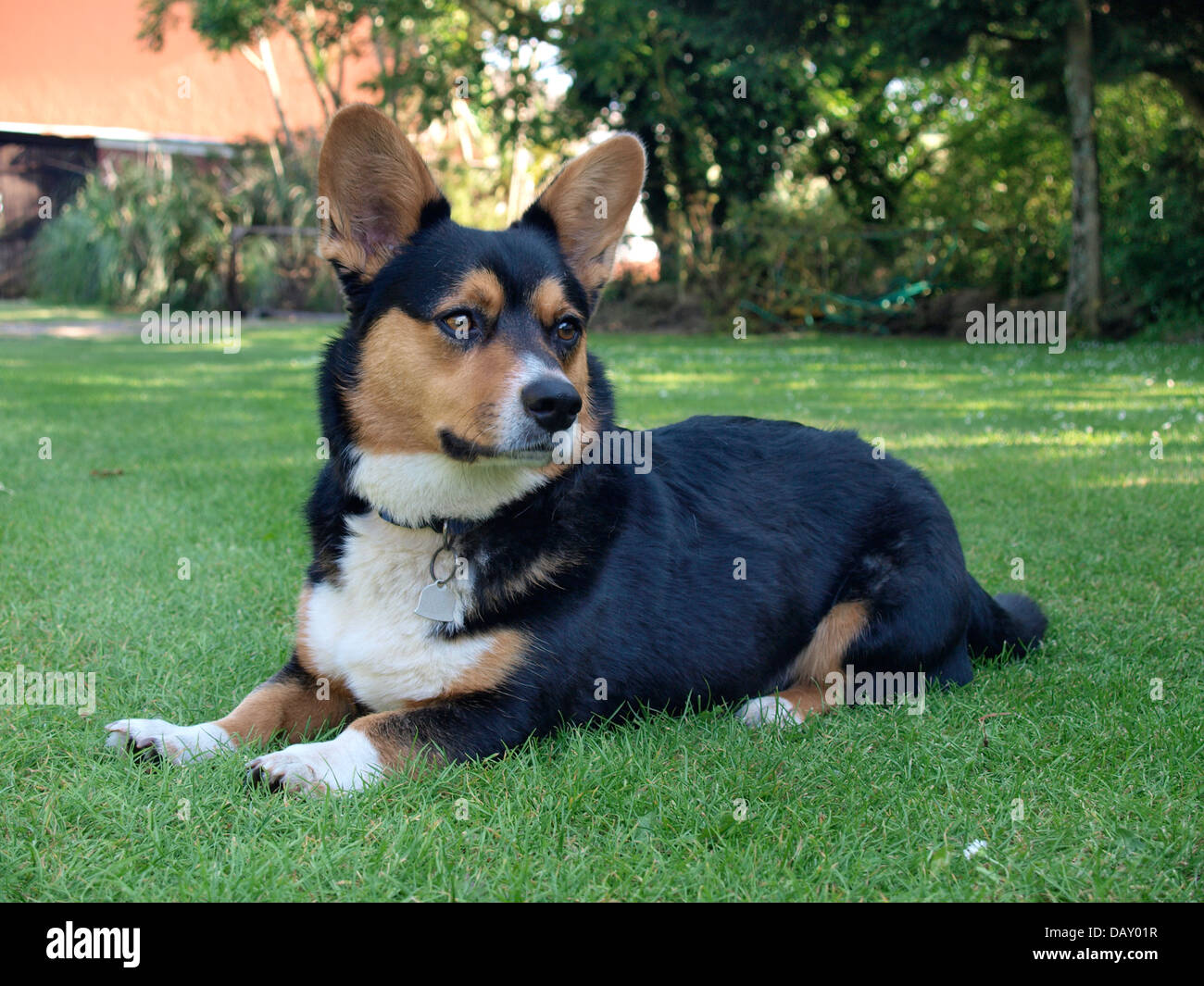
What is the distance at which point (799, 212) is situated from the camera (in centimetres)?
2189

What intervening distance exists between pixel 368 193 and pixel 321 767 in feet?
5.75

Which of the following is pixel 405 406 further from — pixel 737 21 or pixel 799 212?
pixel 799 212

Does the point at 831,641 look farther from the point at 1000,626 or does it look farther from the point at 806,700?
the point at 1000,626

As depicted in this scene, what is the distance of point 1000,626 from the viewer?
159 inches

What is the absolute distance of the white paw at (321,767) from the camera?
2.75 meters

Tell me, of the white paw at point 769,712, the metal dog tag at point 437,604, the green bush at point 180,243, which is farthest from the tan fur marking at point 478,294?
the green bush at point 180,243

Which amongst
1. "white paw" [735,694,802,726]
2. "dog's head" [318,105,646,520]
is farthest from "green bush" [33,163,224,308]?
"white paw" [735,694,802,726]

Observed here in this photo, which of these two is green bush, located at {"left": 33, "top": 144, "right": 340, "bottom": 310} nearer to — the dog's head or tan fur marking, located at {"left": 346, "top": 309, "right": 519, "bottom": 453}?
the dog's head

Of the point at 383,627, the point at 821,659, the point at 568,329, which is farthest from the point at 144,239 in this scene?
the point at 821,659

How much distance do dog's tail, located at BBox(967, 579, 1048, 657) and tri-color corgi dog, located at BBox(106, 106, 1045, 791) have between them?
0.23 meters

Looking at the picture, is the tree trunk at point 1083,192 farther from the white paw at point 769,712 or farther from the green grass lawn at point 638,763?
the white paw at point 769,712

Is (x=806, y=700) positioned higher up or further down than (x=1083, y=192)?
further down
